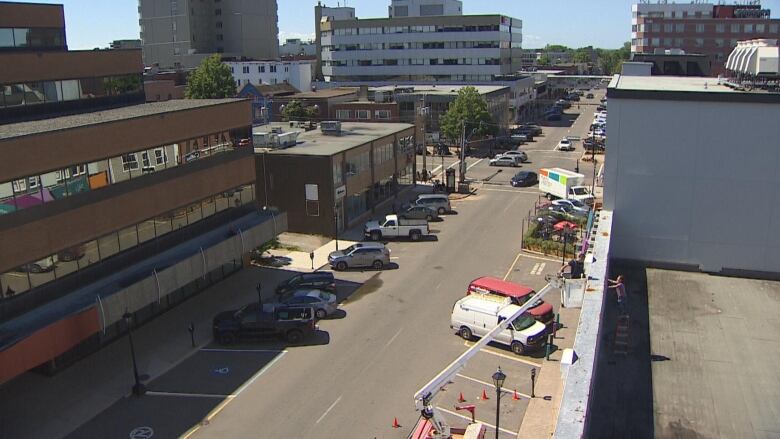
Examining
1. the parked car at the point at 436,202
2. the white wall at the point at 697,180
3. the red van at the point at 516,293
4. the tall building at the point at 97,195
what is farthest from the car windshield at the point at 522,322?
the parked car at the point at 436,202

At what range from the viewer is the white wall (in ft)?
57.3

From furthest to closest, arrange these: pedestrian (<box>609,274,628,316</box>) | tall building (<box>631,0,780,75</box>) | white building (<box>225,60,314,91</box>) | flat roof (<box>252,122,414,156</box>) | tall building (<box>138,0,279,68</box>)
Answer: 1. tall building (<box>138,0,279,68</box>)
2. white building (<box>225,60,314,91</box>)
3. tall building (<box>631,0,780,75</box>)
4. flat roof (<box>252,122,414,156</box>)
5. pedestrian (<box>609,274,628,316</box>)

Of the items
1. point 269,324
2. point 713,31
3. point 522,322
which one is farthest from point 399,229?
point 713,31

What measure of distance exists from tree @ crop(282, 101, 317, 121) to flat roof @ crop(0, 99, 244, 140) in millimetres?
40442

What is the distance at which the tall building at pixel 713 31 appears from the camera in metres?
102

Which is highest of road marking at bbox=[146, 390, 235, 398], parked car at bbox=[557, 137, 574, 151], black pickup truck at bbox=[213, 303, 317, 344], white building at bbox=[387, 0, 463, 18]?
white building at bbox=[387, 0, 463, 18]

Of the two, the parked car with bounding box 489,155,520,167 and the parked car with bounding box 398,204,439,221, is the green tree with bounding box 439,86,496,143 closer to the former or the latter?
the parked car with bounding box 489,155,520,167

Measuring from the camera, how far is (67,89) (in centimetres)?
3028

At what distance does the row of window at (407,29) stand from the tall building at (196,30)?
91.7ft

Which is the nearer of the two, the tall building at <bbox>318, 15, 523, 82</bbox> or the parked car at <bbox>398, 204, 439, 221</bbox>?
the parked car at <bbox>398, 204, 439, 221</bbox>

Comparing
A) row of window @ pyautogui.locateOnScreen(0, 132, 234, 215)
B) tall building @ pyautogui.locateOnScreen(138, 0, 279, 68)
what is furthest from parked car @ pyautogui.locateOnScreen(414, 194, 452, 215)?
tall building @ pyautogui.locateOnScreen(138, 0, 279, 68)

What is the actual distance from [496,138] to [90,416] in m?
64.8

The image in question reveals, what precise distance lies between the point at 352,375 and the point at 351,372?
24 centimetres

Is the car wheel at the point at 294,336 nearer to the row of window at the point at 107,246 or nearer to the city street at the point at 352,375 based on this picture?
the city street at the point at 352,375
